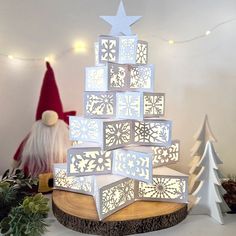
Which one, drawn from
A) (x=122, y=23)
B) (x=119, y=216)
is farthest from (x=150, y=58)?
(x=119, y=216)

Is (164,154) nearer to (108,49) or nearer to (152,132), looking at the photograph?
(152,132)

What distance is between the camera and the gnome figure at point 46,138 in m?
0.94

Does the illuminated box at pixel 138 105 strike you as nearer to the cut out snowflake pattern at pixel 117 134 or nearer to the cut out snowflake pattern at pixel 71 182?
the cut out snowflake pattern at pixel 117 134

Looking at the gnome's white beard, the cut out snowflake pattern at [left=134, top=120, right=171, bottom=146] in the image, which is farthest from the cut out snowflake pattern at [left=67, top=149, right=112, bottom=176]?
the gnome's white beard

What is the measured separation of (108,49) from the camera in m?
0.80

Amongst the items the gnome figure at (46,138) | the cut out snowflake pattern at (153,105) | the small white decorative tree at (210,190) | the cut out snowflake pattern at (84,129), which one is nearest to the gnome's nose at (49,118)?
the gnome figure at (46,138)

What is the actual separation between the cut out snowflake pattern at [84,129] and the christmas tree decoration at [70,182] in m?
0.11

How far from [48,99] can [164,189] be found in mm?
503

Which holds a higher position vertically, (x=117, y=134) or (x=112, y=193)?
(x=117, y=134)

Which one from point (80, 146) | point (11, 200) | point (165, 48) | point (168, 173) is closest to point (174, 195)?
point (168, 173)

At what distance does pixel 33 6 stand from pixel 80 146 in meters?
0.59

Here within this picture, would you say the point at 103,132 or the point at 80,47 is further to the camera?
the point at 80,47

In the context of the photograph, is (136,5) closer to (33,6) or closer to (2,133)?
(33,6)

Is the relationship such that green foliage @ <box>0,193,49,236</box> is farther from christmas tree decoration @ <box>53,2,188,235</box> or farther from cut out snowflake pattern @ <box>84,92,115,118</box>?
cut out snowflake pattern @ <box>84,92,115,118</box>
